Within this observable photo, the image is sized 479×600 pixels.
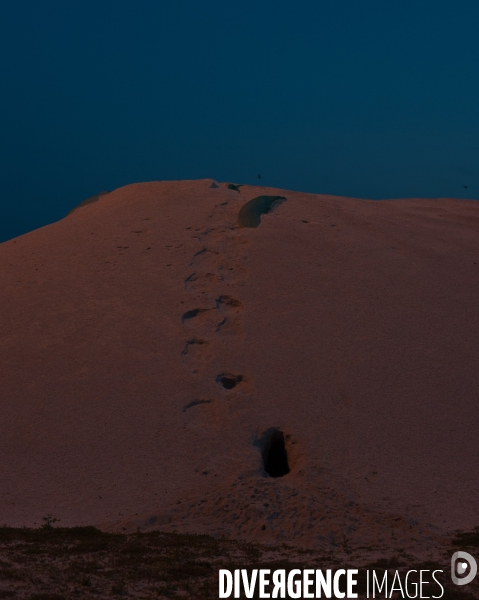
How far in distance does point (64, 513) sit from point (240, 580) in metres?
2.69

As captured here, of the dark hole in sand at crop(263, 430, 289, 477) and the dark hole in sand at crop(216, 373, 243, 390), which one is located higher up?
the dark hole in sand at crop(216, 373, 243, 390)

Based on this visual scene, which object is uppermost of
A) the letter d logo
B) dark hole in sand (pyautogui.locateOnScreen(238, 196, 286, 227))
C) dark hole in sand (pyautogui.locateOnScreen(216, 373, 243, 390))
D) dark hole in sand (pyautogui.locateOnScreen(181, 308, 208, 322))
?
dark hole in sand (pyautogui.locateOnScreen(238, 196, 286, 227))

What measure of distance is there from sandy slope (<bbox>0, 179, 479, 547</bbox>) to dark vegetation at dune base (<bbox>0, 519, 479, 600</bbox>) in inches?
19.7

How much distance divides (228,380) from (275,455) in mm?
1414

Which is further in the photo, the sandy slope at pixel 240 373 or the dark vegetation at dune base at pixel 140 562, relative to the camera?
the sandy slope at pixel 240 373

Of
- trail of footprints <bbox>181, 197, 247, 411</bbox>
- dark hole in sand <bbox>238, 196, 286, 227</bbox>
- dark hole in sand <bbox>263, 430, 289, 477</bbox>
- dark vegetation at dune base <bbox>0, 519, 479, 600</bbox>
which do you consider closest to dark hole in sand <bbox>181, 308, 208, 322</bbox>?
trail of footprints <bbox>181, 197, 247, 411</bbox>

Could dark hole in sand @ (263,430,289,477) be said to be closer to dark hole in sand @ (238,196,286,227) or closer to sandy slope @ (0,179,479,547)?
sandy slope @ (0,179,479,547)

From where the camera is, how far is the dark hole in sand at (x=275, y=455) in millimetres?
8625

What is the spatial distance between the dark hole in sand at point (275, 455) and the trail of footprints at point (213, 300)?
43.1 inches

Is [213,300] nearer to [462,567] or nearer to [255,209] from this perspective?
[255,209]

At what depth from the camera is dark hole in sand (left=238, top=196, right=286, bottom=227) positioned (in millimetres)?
13891

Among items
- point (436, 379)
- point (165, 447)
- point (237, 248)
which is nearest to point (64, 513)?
point (165, 447)

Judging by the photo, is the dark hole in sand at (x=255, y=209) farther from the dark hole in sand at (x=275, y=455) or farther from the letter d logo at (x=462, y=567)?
the letter d logo at (x=462, y=567)

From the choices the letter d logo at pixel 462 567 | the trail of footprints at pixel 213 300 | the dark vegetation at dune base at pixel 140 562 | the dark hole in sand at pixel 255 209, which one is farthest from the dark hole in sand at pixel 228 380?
the dark hole in sand at pixel 255 209
